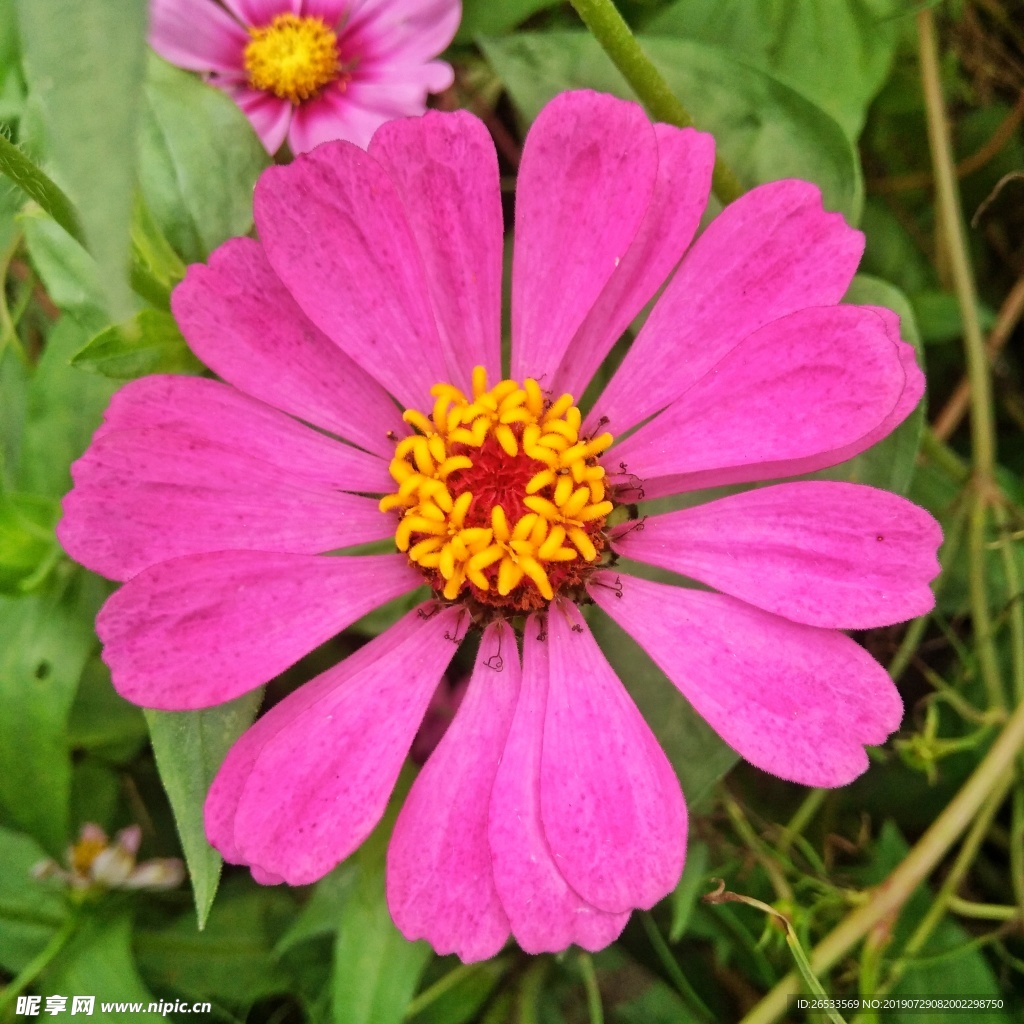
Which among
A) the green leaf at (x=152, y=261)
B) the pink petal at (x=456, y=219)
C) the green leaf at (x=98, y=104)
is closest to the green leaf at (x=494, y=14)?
the pink petal at (x=456, y=219)

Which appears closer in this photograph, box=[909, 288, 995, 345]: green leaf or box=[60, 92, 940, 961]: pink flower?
box=[60, 92, 940, 961]: pink flower

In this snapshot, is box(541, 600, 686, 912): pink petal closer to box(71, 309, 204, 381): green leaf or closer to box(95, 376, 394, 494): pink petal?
box(95, 376, 394, 494): pink petal

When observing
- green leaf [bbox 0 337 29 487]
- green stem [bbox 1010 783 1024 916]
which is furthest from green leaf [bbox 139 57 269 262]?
green stem [bbox 1010 783 1024 916]

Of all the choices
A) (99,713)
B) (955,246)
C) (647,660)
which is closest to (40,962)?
(99,713)

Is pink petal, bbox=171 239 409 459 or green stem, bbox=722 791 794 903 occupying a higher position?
pink petal, bbox=171 239 409 459

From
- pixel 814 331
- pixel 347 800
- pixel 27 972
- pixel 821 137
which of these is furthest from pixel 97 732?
pixel 821 137

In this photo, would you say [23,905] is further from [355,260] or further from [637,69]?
[637,69]
